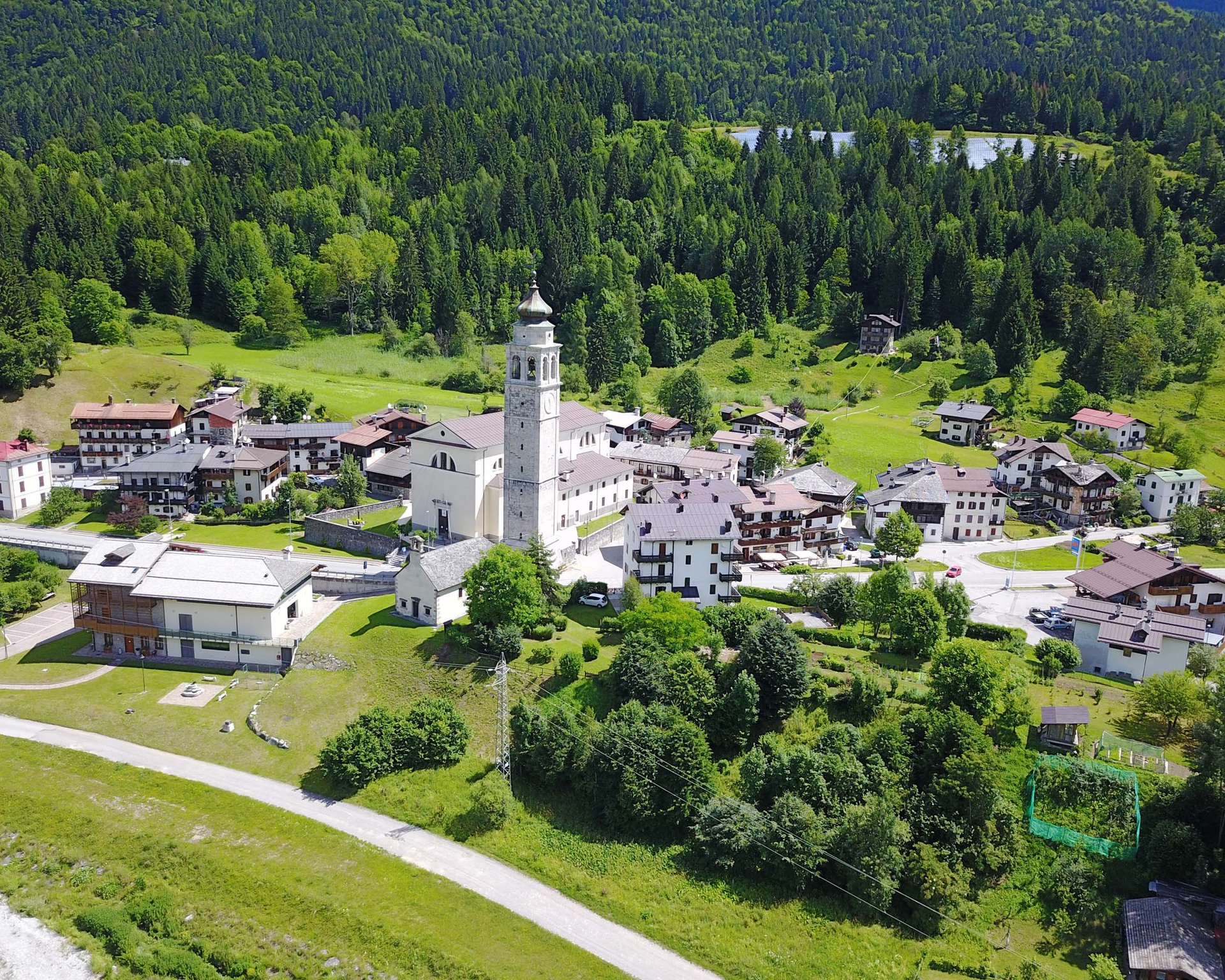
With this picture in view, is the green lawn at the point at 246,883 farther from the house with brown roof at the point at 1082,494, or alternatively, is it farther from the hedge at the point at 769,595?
the house with brown roof at the point at 1082,494

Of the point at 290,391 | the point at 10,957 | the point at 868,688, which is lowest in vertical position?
the point at 10,957

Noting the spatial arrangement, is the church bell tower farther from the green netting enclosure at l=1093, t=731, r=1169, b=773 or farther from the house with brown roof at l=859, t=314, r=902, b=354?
the house with brown roof at l=859, t=314, r=902, b=354

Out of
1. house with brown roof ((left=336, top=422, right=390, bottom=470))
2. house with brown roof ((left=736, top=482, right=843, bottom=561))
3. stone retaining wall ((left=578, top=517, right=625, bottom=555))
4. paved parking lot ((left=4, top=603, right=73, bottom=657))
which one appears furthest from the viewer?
house with brown roof ((left=336, top=422, right=390, bottom=470))

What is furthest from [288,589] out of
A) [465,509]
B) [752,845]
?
[752,845]

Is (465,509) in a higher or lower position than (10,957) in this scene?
higher

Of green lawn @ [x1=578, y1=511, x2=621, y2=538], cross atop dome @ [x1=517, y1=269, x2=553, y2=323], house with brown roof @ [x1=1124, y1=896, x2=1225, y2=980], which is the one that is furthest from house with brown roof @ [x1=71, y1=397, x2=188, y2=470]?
house with brown roof @ [x1=1124, y1=896, x2=1225, y2=980]

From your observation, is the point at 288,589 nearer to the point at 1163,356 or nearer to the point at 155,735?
the point at 155,735

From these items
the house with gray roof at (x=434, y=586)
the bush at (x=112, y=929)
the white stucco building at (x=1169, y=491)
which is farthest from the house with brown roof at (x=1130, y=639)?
the bush at (x=112, y=929)
